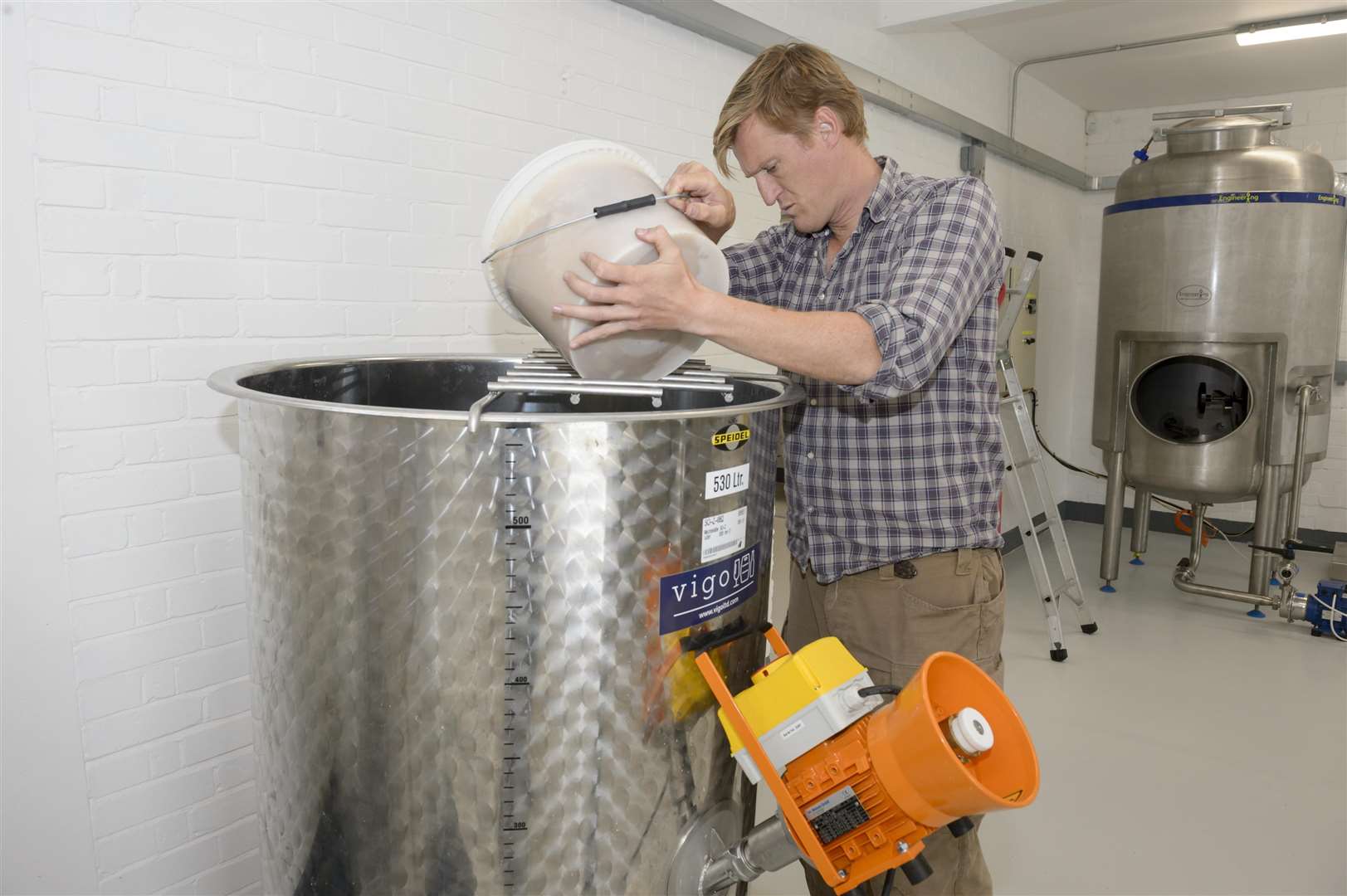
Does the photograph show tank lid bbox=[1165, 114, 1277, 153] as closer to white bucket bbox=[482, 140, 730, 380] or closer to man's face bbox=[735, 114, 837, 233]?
man's face bbox=[735, 114, 837, 233]

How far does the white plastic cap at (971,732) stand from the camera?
0.92 metres

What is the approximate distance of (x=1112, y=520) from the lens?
4496 millimetres

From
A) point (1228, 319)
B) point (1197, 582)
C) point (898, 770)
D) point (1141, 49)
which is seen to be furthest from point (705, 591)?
point (1141, 49)

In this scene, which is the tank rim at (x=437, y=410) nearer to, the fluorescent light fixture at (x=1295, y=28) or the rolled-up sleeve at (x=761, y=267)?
the rolled-up sleeve at (x=761, y=267)

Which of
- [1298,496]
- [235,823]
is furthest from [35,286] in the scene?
[1298,496]

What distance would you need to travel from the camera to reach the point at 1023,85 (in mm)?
5086

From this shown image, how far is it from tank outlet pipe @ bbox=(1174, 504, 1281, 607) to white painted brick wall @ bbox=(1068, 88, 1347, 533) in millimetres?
1419

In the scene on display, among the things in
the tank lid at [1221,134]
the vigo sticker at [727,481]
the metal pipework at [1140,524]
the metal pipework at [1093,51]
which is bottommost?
the metal pipework at [1140,524]

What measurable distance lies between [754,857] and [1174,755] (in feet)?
7.62

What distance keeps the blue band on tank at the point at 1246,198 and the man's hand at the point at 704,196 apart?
11.4 ft

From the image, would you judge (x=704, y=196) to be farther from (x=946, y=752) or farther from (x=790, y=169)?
(x=946, y=752)

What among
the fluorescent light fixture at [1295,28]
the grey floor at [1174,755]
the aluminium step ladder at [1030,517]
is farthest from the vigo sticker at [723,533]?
the fluorescent light fixture at [1295,28]

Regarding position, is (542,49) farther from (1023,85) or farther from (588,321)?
(1023,85)

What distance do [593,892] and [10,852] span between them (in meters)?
1.21
